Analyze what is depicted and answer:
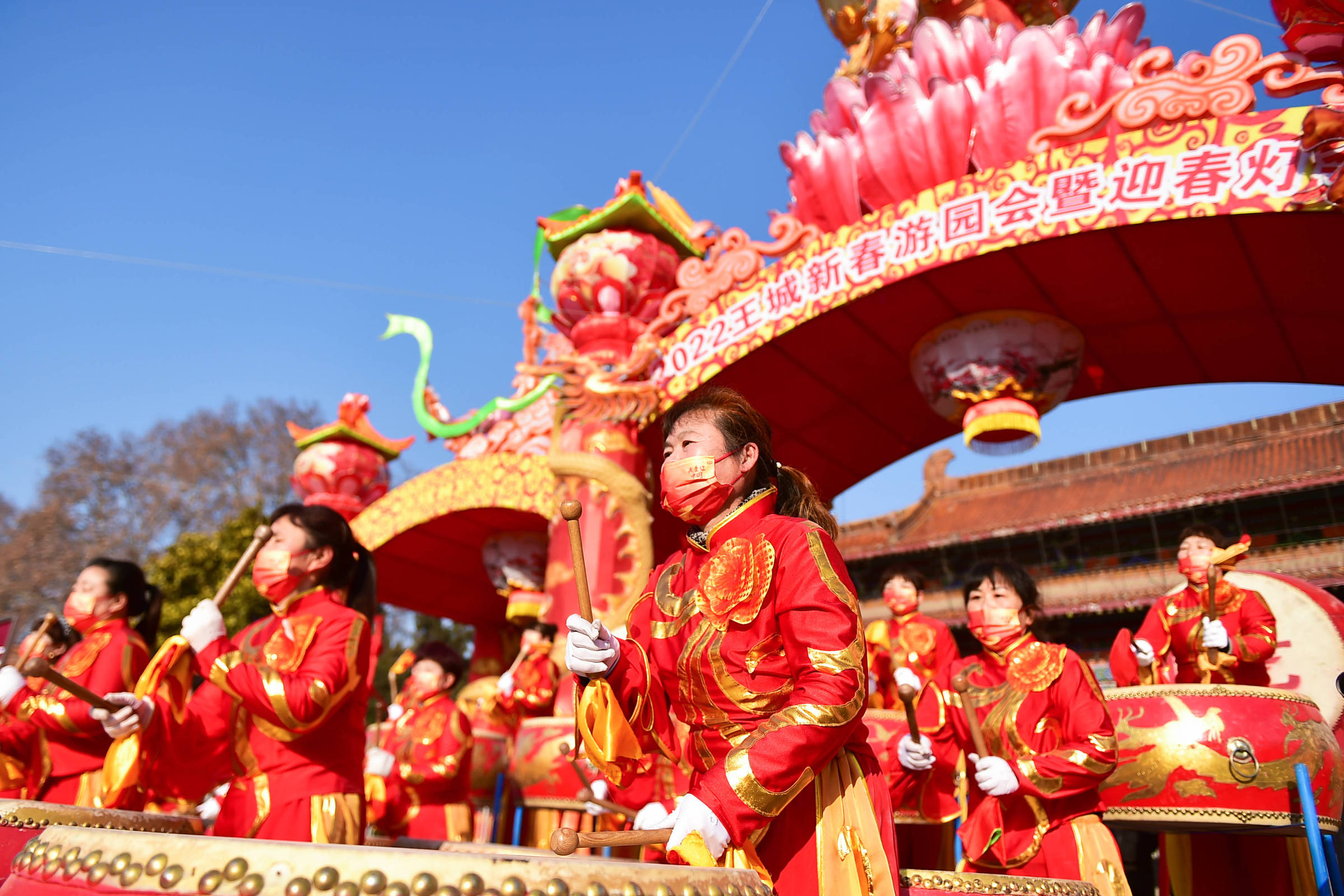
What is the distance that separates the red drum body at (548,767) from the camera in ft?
16.0

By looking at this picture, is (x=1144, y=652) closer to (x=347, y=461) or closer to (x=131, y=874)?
(x=131, y=874)

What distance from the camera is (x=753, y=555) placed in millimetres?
1791

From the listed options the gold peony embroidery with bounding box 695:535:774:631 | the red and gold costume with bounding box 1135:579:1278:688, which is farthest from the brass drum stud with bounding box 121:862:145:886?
the red and gold costume with bounding box 1135:579:1278:688

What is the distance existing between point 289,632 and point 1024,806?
7.08 feet

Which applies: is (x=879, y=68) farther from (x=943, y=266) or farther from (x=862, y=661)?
(x=862, y=661)

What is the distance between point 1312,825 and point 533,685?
450cm

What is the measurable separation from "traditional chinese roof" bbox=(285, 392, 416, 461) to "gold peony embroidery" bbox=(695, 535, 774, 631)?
23.5 feet

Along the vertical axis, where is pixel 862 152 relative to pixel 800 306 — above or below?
above

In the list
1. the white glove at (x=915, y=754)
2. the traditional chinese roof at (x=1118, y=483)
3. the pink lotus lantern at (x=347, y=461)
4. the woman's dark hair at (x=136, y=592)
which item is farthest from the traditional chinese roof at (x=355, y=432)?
the traditional chinese roof at (x=1118, y=483)

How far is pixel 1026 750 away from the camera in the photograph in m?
2.82

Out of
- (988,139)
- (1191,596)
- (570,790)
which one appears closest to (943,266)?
(988,139)

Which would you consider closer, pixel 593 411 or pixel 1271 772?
pixel 1271 772

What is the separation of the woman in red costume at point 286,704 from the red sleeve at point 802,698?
1.44 metres

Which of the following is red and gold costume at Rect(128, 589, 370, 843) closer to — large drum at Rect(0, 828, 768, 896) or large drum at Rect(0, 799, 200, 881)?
large drum at Rect(0, 799, 200, 881)
